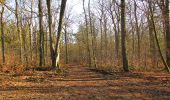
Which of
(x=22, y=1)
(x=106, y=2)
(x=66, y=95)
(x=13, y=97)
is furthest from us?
(x=106, y=2)

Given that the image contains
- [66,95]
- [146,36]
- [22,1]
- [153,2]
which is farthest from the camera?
[146,36]

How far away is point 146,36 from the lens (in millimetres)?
52719

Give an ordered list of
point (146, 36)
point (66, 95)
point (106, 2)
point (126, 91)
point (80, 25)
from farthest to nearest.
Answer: point (80, 25) → point (146, 36) → point (106, 2) → point (126, 91) → point (66, 95)

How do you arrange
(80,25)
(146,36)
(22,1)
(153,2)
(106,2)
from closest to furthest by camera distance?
(153,2) → (22,1) → (106,2) → (146,36) → (80,25)

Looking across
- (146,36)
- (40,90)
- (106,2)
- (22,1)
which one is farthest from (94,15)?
(40,90)

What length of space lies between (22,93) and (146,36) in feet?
144

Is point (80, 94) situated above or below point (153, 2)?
below

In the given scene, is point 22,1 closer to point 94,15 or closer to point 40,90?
point 94,15

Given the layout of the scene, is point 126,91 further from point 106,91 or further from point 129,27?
point 129,27

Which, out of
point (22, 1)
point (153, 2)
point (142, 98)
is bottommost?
point (142, 98)

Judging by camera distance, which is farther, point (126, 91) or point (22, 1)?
point (22, 1)

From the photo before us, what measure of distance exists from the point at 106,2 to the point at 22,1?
14.8 m

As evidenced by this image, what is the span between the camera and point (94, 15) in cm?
5362

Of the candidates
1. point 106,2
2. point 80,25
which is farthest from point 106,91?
point 80,25
